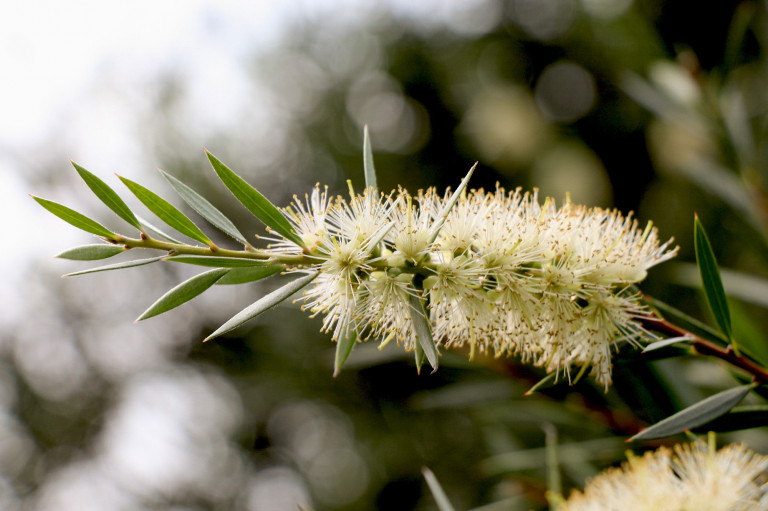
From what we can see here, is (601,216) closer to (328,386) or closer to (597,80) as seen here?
(328,386)

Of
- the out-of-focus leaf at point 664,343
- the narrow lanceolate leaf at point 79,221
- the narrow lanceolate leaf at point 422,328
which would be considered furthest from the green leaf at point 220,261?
the out-of-focus leaf at point 664,343

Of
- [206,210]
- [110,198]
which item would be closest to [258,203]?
[206,210]

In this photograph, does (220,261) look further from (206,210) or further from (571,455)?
(571,455)

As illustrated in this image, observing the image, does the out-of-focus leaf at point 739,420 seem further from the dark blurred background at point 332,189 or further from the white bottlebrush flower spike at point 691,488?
the dark blurred background at point 332,189

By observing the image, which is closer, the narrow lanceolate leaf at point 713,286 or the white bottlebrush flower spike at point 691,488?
the white bottlebrush flower spike at point 691,488

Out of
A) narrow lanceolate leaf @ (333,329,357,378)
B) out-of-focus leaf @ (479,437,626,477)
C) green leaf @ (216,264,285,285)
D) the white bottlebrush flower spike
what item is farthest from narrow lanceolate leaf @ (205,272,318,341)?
out-of-focus leaf @ (479,437,626,477)

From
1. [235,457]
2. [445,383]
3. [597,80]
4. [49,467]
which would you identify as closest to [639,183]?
[597,80]
